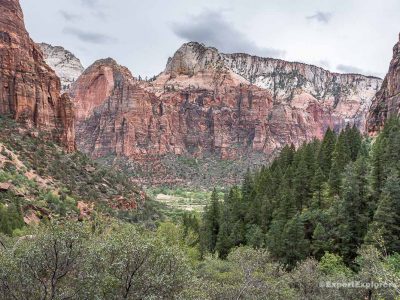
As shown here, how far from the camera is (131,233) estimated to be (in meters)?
21.9

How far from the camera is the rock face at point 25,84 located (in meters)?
90.0

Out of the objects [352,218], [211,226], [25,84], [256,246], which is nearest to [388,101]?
[211,226]

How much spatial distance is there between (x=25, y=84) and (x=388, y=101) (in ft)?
279

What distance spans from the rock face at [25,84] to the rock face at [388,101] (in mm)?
73067

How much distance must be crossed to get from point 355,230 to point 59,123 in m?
74.8

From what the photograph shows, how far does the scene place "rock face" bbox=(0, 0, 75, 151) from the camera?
3543 inches

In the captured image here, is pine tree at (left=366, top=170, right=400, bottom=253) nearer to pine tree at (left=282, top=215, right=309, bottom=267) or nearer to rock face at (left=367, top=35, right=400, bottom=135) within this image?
pine tree at (left=282, top=215, right=309, bottom=267)

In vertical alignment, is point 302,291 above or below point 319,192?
below

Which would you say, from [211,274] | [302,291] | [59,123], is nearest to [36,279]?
[302,291]

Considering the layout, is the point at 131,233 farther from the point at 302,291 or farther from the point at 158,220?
the point at 158,220

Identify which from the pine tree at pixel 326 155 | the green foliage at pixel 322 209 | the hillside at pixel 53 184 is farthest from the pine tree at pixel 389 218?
the hillside at pixel 53 184

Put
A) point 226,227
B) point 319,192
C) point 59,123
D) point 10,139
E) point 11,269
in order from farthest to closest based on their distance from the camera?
point 59,123 → point 10,139 → point 226,227 → point 319,192 → point 11,269

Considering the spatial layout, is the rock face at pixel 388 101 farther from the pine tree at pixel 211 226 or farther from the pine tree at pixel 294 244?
the pine tree at pixel 294 244

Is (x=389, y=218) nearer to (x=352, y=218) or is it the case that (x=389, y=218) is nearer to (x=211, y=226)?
(x=352, y=218)
